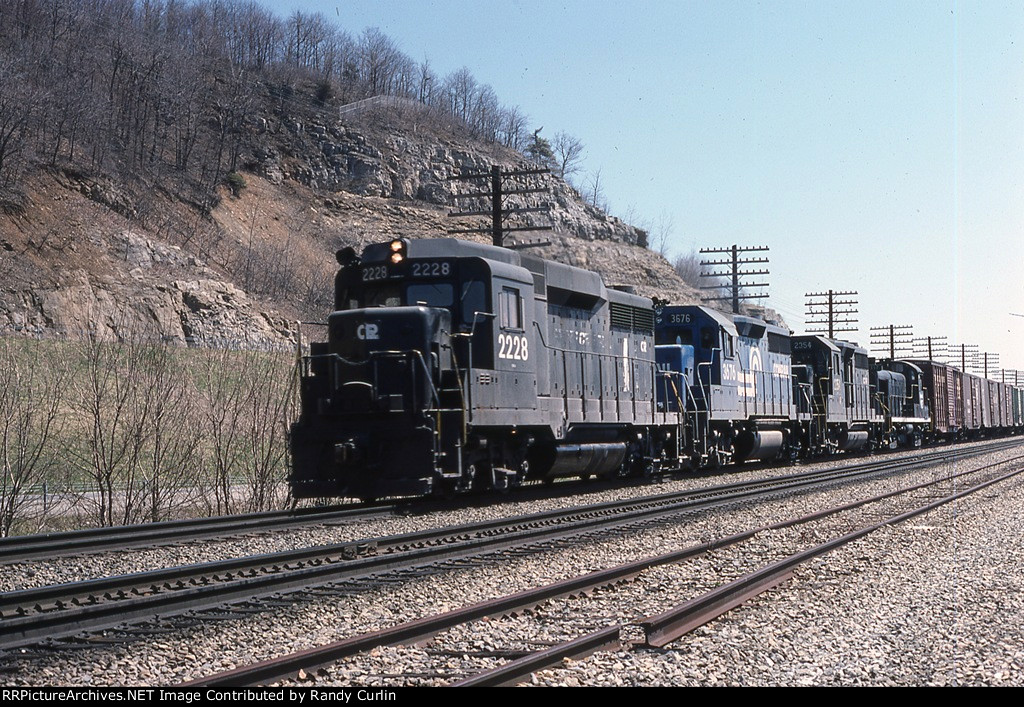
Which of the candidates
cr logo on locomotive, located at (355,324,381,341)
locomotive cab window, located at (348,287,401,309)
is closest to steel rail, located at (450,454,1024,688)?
cr logo on locomotive, located at (355,324,381,341)

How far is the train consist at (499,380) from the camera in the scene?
13.6 m

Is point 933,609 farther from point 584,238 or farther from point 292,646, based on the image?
point 584,238

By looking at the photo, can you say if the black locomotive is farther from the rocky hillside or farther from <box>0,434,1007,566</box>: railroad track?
the rocky hillside

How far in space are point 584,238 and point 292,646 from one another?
89560 millimetres

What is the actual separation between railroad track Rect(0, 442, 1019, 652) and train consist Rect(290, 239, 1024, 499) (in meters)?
1.93

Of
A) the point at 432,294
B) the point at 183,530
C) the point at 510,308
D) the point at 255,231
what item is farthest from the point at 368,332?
the point at 255,231

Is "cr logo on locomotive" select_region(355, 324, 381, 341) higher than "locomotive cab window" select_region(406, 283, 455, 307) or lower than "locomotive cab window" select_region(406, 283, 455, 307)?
lower

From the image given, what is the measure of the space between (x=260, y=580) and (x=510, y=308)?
785cm

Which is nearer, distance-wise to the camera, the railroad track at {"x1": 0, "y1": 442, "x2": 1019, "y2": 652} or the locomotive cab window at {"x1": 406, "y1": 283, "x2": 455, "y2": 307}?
the railroad track at {"x1": 0, "y1": 442, "x2": 1019, "y2": 652}

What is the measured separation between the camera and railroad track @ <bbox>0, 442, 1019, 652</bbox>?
6.77 metres

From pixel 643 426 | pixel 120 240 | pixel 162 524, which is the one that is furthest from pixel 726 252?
pixel 162 524

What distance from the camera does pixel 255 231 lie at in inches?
2463

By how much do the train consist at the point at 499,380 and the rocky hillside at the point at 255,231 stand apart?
3.30 m

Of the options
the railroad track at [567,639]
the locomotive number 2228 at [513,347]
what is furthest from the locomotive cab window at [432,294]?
the railroad track at [567,639]
